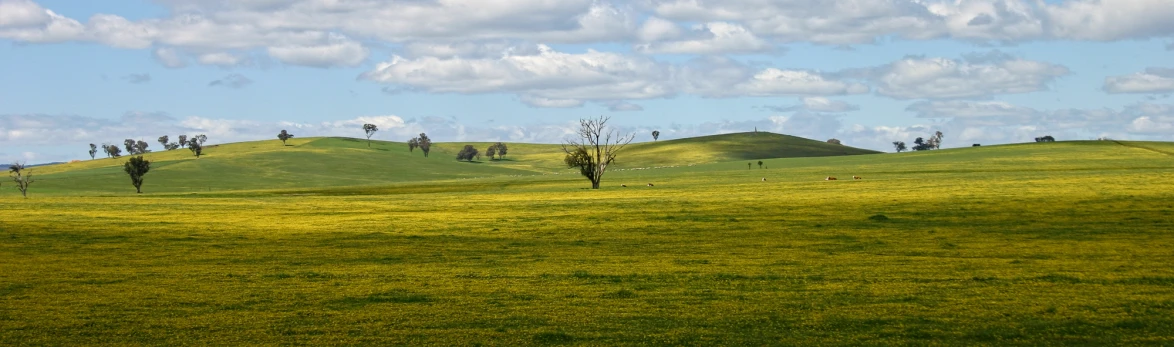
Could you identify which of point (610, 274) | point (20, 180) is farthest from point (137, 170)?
point (610, 274)

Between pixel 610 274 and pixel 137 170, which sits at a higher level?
pixel 137 170

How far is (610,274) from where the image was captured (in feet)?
75.7

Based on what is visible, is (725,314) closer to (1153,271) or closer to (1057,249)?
(1153,271)

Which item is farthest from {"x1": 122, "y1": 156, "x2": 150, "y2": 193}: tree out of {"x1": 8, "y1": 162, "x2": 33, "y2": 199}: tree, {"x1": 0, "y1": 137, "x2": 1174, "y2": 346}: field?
{"x1": 0, "y1": 137, "x2": 1174, "y2": 346}: field

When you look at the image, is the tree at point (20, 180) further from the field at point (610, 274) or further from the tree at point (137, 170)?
the field at point (610, 274)

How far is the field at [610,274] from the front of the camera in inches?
620

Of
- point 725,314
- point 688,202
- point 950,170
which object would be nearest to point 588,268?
point 725,314

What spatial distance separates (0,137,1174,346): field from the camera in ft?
51.6

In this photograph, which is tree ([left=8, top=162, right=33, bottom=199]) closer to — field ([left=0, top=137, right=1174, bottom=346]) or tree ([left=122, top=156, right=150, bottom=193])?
tree ([left=122, top=156, right=150, bottom=193])

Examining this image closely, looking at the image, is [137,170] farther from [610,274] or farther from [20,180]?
[610,274]

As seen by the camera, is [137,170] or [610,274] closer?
[610,274]

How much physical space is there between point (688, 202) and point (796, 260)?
28055mm

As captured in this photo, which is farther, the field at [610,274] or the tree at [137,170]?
the tree at [137,170]

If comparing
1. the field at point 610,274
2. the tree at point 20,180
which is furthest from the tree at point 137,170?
the field at point 610,274
